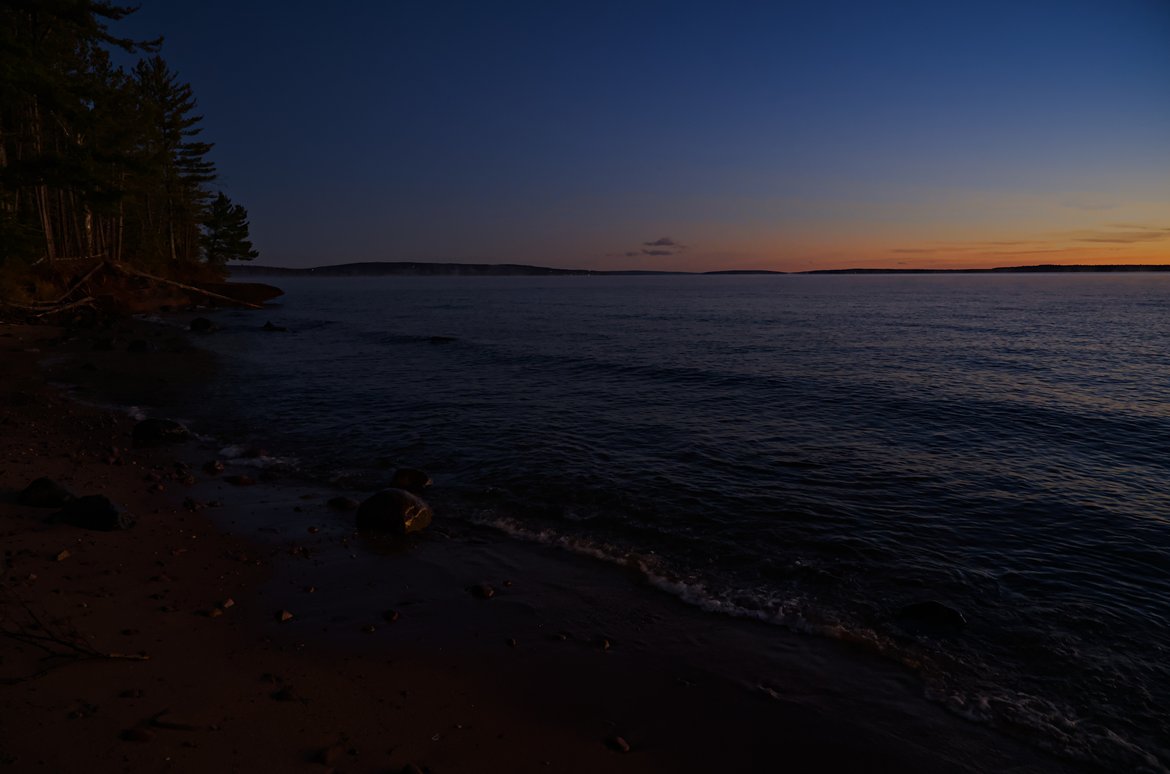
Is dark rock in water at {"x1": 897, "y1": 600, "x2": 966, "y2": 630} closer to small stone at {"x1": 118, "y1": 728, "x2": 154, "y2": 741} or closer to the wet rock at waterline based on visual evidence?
the wet rock at waterline

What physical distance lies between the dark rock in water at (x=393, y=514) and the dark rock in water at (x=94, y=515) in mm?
4149

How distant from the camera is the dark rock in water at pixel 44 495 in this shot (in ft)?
37.0

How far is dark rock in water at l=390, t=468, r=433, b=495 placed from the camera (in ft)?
47.9

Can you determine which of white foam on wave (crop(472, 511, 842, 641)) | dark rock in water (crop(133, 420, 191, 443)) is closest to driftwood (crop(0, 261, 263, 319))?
dark rock in water (crop(133, 420, 191, 443))

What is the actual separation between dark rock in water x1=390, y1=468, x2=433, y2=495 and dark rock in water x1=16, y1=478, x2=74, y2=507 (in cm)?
617

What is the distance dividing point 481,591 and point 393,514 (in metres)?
3.30

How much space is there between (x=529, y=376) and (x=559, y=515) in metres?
18.3

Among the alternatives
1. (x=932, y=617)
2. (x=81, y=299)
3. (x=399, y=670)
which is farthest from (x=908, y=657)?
(x=81, y=299)

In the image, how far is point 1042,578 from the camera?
10.7 m

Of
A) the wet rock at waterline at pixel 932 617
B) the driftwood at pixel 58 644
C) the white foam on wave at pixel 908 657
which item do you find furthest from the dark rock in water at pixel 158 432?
the wet rock at waterline at pixel 932 617

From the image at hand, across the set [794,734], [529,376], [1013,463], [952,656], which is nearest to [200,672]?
[794,734]

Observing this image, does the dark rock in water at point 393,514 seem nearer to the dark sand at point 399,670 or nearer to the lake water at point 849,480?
the dark sand at point 399,670

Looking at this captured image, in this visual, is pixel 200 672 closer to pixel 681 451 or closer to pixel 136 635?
pixel 136 635

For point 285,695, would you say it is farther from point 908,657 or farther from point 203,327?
point 203,327
